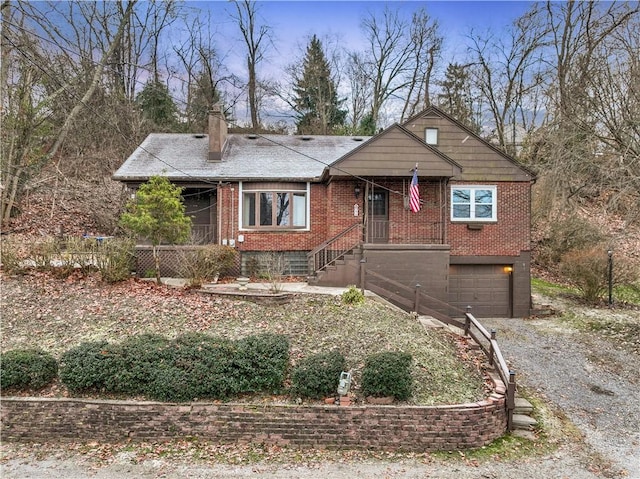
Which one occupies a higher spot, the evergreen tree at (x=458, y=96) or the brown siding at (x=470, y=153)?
the evergreen tree at (x=458, y=96)

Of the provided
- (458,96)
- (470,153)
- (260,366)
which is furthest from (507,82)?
(260,366)

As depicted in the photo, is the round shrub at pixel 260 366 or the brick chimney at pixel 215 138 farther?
the brick chimney at pixel 215 138

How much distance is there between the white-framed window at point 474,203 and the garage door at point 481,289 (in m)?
1.77

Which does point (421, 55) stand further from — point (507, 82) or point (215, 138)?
point (215, 138)

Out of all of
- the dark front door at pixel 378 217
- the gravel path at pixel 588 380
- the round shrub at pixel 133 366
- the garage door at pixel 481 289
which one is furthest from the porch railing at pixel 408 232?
the round shrub at pixel 133 366

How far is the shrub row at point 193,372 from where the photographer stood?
6.22 meters

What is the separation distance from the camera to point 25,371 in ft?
20.9

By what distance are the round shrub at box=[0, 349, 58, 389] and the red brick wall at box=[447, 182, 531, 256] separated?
11900 millimetres

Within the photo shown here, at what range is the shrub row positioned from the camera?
20.4 feet

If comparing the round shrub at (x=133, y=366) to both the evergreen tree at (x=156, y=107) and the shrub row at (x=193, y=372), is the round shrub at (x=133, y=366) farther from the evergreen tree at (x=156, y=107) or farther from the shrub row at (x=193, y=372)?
the evergreen tree at (x=156, y=107)

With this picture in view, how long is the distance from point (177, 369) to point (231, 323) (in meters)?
2.40

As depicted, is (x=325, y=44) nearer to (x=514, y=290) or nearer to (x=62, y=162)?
(x=62, y=162)

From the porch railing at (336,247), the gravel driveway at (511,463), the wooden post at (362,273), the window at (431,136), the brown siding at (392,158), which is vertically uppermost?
the window at (431,136)

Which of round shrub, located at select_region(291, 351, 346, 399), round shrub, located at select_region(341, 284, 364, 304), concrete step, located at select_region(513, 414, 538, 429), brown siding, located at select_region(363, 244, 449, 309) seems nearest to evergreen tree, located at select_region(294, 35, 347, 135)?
brown siding, located at select_region(363, 244, 449, 309)
